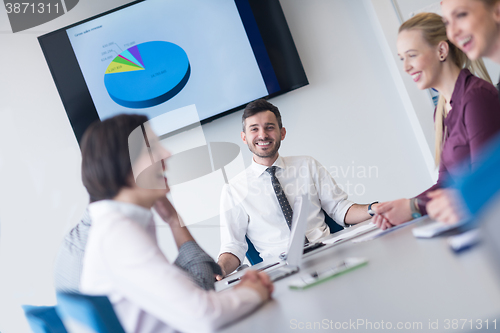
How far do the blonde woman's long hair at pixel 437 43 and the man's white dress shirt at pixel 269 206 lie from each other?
649mm

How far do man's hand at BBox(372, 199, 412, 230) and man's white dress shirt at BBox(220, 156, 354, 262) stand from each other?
0.72 m

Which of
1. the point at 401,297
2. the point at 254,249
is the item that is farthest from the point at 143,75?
the point at 401,297

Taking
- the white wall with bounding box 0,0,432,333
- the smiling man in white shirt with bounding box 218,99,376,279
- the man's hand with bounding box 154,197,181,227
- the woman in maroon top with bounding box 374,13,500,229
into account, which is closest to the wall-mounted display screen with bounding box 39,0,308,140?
the white wall with bounding box 0,0,432,333

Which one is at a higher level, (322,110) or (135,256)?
(322,110)

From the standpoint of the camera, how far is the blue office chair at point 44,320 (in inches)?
31.7

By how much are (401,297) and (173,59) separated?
2.40 meters

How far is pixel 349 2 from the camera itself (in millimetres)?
2846

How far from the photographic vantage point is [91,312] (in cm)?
66

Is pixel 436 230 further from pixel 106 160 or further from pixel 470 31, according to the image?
pixel 106 160

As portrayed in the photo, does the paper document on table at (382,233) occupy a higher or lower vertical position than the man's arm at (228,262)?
higher

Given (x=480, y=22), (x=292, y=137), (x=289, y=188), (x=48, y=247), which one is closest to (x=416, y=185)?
(x=292, y=137)

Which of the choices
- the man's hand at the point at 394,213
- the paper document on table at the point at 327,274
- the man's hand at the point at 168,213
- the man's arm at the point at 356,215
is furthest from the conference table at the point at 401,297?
the man's arm at the point at 356,215

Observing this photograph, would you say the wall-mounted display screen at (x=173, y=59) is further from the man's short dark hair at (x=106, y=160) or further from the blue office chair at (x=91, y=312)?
the blue office chair at (x=91, y=312)

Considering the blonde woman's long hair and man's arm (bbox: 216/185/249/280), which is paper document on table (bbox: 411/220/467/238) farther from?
man's arm (bbox: 216/185/249/280)
